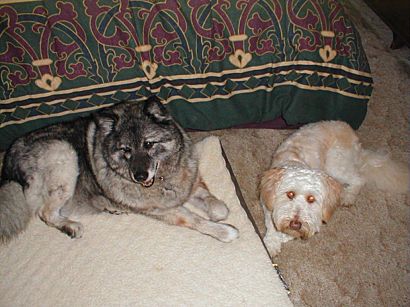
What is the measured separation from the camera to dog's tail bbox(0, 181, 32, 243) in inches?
81.7

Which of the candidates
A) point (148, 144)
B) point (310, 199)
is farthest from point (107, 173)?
point (310, 199)

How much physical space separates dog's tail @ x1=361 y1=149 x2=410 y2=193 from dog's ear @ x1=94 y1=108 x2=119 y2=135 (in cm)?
183

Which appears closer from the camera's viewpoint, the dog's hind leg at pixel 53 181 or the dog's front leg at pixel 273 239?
the dog's hind leg at pixel 53 181

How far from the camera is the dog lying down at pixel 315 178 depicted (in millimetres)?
2041

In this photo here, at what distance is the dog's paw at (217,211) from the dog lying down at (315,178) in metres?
0.28

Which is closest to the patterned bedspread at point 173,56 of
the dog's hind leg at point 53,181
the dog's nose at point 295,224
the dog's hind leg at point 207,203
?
the dog's hind leg at point 53,181

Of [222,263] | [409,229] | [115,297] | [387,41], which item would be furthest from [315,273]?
[387,41]

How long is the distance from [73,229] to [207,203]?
0.95 meters

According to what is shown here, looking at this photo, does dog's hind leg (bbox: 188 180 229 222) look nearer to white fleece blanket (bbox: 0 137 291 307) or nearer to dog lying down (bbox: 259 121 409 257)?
white fleece blanket (bbox: 0 137 291 307)

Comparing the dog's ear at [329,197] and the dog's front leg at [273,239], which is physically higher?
the dog's ear at [329,197]

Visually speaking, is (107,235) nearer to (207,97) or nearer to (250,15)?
(207,97)

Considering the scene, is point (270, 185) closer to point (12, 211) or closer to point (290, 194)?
point (290, 194)

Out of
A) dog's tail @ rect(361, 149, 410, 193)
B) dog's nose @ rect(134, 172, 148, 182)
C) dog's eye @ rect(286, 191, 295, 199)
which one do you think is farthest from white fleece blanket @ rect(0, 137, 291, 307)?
dog's tail @ rect(361, 149, 410, 193)

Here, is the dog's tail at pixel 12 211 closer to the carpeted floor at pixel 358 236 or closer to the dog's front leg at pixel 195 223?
the dog's front leg at pixel 195 223
